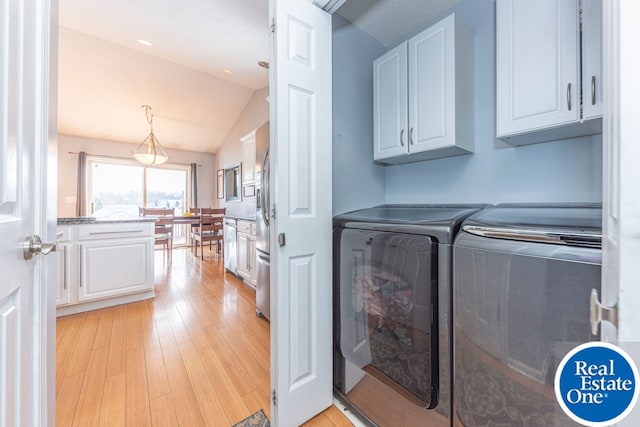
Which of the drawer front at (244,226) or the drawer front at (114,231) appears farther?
the drawer front at (244,226)

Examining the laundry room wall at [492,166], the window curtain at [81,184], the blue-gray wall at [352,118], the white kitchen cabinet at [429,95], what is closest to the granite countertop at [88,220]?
the blue-gray wall at [352,118]

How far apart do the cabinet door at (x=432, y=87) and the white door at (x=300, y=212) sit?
502 millimetres

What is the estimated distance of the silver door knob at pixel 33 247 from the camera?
62 centimetres

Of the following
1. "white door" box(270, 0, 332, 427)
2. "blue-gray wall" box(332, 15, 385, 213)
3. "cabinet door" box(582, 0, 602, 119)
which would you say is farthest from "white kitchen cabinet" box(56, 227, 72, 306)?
"cabinet door" box(582, 0, 602, 119)

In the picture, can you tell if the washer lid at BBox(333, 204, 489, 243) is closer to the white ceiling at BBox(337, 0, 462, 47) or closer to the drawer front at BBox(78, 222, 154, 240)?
the white ceiling at BBox(337, 0, 462, 47)

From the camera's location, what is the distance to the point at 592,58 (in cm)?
88

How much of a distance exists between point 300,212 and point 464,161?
1049 mm

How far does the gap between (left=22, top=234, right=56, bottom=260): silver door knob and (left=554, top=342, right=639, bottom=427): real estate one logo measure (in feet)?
4.20

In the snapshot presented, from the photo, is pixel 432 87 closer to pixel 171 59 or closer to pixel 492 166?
pixel 492 166

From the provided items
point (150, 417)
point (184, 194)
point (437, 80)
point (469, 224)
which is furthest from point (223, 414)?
point (184, 194)

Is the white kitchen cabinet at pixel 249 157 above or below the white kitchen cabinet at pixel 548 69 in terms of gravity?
above

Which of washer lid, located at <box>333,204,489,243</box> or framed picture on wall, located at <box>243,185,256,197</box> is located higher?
framed picture on wall, located at <box>243,185,256,197</box>

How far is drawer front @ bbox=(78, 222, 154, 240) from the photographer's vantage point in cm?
244

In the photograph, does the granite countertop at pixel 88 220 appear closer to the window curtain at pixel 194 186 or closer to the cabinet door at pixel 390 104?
the cabinet door at pixel 390 104
